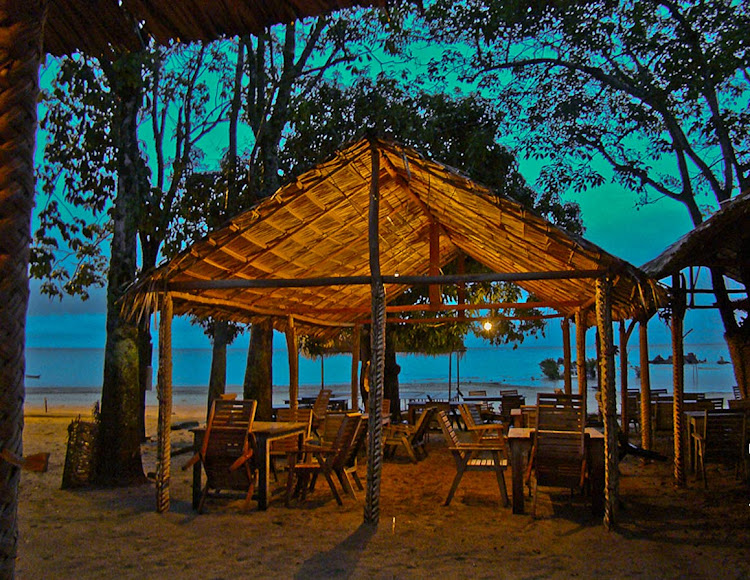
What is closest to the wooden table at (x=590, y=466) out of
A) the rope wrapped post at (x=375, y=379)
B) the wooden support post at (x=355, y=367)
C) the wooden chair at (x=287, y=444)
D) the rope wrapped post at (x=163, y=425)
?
the rope wrapped post at (x=375, y=379)

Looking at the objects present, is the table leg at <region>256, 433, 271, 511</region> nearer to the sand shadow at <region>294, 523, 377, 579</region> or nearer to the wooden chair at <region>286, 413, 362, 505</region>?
the wooden chair at <region>286, 413, 362, 505</region>

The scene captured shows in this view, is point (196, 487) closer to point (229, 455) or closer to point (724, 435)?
point (229, 455)

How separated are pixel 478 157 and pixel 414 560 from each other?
29.7 ft

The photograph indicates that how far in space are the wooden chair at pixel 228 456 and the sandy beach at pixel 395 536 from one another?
283 mm

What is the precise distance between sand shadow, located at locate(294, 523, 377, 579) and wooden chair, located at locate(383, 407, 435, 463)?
3799 mm

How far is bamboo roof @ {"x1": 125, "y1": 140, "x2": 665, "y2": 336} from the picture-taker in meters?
5.96

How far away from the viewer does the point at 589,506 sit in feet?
21.9

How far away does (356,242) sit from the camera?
8766mm

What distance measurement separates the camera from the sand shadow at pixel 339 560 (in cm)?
459

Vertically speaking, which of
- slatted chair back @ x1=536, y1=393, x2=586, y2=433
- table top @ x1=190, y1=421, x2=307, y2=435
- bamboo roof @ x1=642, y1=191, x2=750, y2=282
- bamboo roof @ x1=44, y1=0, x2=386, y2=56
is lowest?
table top @ x1=190, y1=421, x2=307, y2=435

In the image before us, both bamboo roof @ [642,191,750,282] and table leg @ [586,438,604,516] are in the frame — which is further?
bamboo roof @ [642,191,750,282]

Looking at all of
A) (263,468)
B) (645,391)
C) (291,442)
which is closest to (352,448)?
(291,442)

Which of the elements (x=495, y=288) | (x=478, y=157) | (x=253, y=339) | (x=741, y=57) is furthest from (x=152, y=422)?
(x=741, y=57)

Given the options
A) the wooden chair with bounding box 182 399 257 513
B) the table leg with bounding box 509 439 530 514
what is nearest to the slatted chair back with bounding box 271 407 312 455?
the wooden chair with bounding box 182 399 257 513
